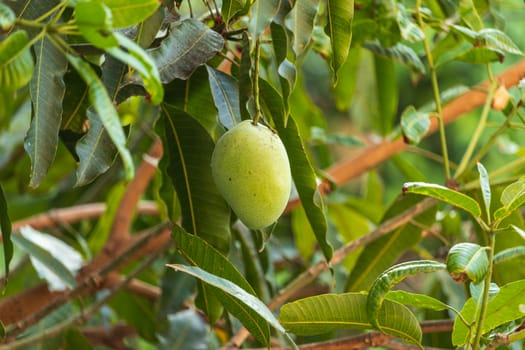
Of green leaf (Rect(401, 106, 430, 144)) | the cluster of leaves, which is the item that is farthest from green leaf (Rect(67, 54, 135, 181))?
green leaf (Rect(401, 106, 430, 144))

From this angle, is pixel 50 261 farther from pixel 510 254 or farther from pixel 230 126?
pixel 510 254

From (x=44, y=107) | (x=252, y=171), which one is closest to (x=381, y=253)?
(x=252, y=171)

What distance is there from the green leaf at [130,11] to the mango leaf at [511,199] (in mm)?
298

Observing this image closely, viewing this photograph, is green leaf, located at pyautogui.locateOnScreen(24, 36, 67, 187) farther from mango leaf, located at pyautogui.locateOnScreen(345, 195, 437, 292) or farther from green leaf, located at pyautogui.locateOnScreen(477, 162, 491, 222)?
mango leaf, located at pyautogui.locateOnScreen(345, 195, 437, 292)

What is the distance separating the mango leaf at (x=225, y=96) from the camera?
724 mm

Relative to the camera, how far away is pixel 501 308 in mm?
695

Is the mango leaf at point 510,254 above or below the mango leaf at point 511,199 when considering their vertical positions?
below

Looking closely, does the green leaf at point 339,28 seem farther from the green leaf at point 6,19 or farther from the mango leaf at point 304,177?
the green leaf at point 6,19

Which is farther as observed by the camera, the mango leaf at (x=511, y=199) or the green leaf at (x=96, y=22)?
the mango leaf at (x=511, y=199)

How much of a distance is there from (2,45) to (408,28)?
1.70 ft

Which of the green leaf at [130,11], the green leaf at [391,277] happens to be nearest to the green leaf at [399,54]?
the green leaf at [391,277]

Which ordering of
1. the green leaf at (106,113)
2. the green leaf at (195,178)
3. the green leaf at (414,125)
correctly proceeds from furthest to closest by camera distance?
1. the green leaf at (414,125)
2. the green leaf at (195,178)
3. the green leaf at (106,113)

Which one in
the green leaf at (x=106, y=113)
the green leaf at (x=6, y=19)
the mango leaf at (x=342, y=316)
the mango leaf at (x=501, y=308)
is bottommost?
the mango leaf at (x=342, y=316)

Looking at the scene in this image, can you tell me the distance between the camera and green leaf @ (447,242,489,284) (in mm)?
602
